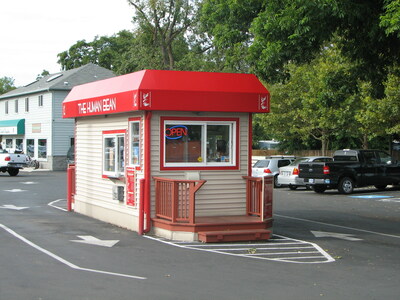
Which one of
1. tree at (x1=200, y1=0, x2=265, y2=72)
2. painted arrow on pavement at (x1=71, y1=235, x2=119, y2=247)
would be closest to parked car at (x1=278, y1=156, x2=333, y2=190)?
tree at (x1=200, y1=0, x2=265, y2=72)

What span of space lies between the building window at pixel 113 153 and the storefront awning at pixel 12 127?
37.9m


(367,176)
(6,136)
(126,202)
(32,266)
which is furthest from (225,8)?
(6,136)

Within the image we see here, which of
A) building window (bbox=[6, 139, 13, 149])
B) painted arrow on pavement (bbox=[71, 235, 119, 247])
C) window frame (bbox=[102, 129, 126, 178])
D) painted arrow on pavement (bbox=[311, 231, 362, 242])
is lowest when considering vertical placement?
painted arrow on pavement (bbox=[311, 231, 362, 242])

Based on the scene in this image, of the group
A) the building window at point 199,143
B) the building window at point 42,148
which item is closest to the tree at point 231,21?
the building window at point 199,143

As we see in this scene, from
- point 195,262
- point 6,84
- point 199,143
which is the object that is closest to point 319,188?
point 199,143

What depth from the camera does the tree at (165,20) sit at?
163 ft

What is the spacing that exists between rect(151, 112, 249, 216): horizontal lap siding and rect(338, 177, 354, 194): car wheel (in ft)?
39.0

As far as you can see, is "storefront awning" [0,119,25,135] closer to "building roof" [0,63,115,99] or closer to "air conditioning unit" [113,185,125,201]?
"building roof" [0,63,115,99]

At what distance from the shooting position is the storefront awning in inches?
2000

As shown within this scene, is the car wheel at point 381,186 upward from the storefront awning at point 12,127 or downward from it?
downward

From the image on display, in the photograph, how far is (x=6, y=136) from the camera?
55.3 meters

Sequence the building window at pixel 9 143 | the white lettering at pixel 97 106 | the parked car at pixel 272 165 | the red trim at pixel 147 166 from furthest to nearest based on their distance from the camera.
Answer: the building window at pixel 9 143 → the parked car at pixel 272 165 → the white lettering at pixel 97 106 → the red trim at pixel 147 166

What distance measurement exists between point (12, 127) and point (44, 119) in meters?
→ 5.44

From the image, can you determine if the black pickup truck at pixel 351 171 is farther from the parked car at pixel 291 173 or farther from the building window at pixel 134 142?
the building window at pixel 134 142
